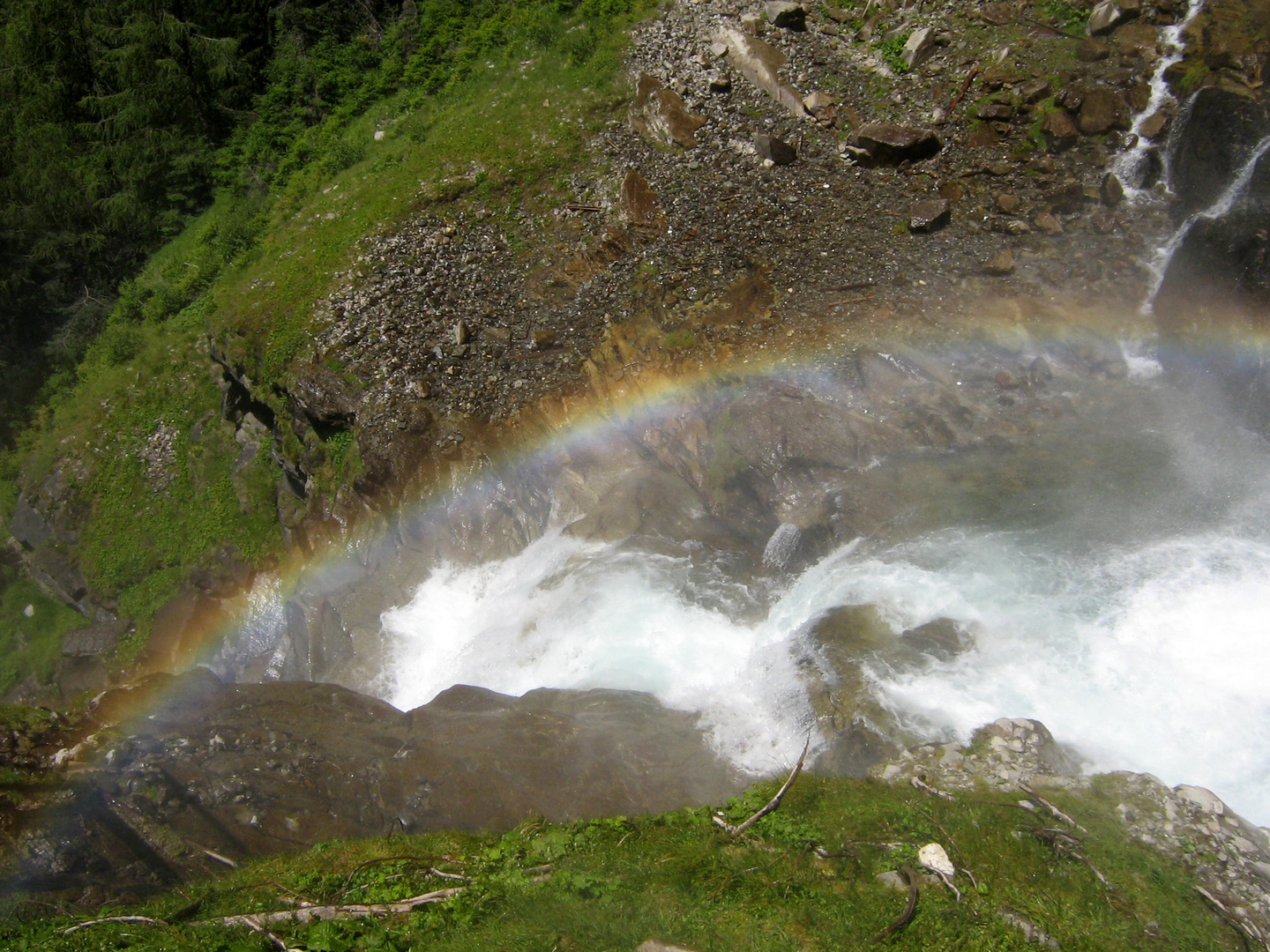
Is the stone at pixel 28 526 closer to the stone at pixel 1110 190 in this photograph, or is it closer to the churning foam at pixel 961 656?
the churning foam at pixel 961 656

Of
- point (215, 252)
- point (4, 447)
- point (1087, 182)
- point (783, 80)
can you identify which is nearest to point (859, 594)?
point (1087, 182)

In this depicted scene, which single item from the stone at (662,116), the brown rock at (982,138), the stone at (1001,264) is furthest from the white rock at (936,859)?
the stone at (662,116)

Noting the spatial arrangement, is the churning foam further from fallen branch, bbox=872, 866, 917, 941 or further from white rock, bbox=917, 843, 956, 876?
fallen branch, bbox=872, 866, 917, 941

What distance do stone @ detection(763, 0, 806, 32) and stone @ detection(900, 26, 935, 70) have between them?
2827mm

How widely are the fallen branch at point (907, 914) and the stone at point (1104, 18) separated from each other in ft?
59.9

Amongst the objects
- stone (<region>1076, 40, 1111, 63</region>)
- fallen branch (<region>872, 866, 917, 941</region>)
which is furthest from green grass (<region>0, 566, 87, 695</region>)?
stone (<region>1076, 40, 1111, 63</region>)

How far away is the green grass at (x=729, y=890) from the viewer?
6090 millimetres

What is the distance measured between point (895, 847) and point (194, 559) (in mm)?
16294

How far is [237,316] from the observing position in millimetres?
17281

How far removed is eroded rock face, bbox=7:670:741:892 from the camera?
330 inches

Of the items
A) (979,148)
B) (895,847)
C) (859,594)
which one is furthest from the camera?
(979,148)

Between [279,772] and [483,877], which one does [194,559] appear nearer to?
[279,772]

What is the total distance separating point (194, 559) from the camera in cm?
1705

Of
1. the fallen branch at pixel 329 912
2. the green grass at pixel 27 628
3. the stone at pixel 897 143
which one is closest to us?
the fallen branch at pixel 329 912
